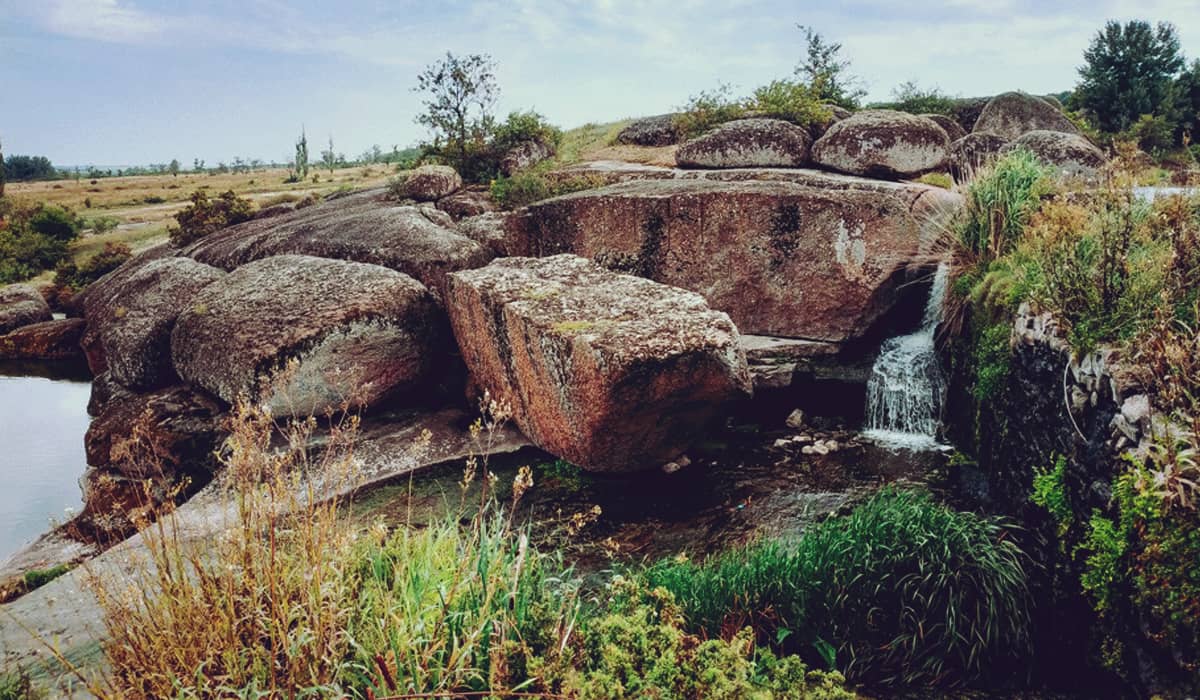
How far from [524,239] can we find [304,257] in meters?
3.00

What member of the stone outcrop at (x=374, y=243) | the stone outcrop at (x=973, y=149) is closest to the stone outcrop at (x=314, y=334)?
the stone outcrop at (x=374, y=243)

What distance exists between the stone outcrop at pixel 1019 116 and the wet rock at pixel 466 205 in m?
12.0

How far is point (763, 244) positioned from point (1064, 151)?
6.91 metres

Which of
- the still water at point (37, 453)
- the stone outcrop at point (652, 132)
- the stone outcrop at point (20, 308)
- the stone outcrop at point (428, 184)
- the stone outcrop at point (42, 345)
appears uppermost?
Result: the stone outcrop at point (652, 132)

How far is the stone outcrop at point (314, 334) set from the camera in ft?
27.0

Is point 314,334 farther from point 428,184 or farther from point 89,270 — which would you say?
point 89,270

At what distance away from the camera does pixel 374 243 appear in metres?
10.6

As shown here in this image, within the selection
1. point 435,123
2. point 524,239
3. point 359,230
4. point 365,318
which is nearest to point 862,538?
point 365,318

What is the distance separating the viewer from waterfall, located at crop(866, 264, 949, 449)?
812 centimetres

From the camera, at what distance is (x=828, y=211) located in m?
8.97

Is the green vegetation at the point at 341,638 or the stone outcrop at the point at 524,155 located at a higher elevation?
the stone outcrop at the point at 524,155

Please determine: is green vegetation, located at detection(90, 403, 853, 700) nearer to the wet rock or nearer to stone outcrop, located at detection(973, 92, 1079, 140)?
the wet rock

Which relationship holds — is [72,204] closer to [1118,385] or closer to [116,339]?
[116,339]

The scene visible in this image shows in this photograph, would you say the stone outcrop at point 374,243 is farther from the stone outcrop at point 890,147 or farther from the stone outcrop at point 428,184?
the stone outcrop at point 890,147
